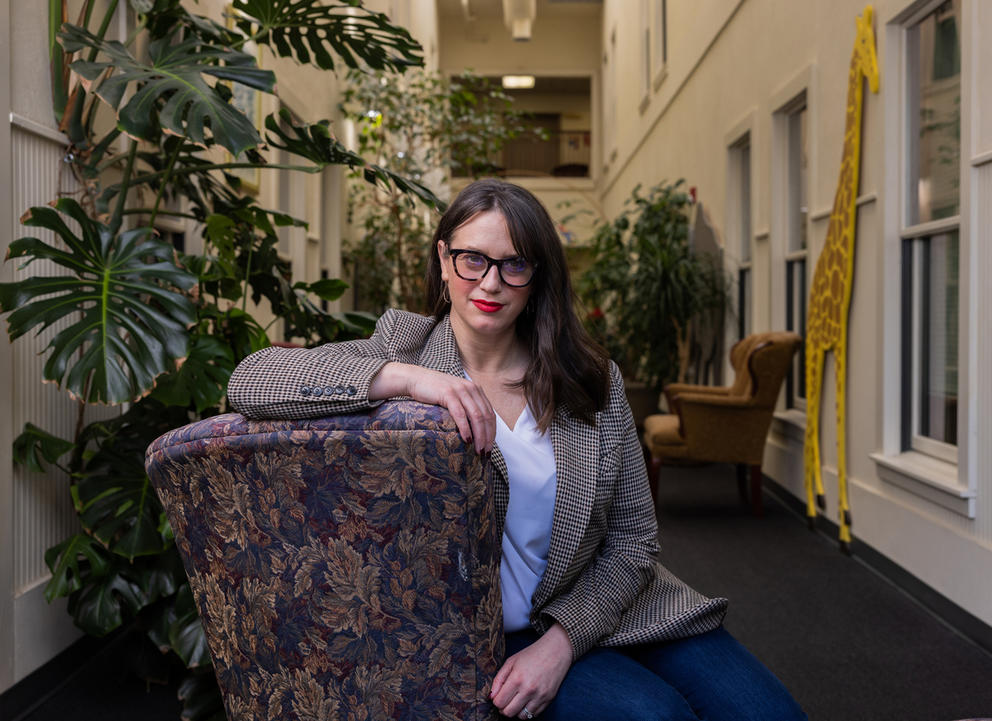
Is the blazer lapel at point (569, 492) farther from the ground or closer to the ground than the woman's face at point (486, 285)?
closer to the ground

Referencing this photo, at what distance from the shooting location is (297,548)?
3.26 feet

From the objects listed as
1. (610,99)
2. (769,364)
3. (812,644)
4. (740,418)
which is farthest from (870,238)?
(610,99)

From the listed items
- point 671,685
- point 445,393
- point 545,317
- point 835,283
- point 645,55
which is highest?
point 645,55

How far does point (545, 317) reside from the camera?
1.54 meters

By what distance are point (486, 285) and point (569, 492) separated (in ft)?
1.11

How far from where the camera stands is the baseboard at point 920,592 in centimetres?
303

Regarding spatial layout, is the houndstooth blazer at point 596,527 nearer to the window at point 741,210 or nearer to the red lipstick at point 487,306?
the red lipstick at point 487,306

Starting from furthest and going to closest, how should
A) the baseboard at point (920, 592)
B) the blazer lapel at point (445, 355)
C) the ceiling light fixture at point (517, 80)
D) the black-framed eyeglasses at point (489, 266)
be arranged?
the ceiling light fixture at point (517, 80) → the baseboard at point (920, 592) → the black-framed eyeglasses at point (489, 266) → the blazer lapel at point (445, 355)

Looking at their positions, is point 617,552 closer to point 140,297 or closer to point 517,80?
point 140,297

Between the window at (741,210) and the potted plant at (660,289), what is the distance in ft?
0.56

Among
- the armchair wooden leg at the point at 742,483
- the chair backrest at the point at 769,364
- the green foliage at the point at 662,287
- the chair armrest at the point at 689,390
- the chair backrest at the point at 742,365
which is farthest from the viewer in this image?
the green foliage at the point at 662,287

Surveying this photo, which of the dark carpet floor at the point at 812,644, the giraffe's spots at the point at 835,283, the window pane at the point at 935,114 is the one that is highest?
the window pane at the point at 935,114

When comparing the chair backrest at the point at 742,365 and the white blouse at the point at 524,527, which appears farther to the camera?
the chair backrest at the point at 742,365

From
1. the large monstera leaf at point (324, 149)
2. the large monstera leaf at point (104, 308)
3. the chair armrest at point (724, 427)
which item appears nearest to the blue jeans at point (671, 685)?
the large monstera leaf at point (104, 308)
